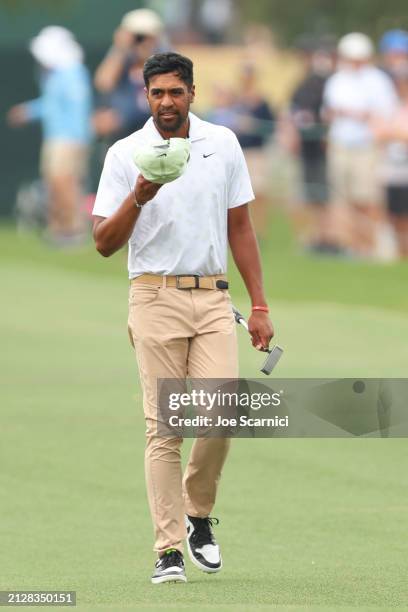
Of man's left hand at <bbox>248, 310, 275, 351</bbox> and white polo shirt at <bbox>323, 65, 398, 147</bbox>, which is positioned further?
white polo shirt at <bbox>323, 65, 398, 147</bbox>

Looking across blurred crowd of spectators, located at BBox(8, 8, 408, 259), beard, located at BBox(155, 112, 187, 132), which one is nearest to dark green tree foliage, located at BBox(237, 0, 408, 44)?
blurred crowd of spectators, located at BBox(8, 8, 408, 259)

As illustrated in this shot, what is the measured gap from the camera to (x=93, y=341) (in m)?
15.4

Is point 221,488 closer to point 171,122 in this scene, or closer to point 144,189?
point 171,122

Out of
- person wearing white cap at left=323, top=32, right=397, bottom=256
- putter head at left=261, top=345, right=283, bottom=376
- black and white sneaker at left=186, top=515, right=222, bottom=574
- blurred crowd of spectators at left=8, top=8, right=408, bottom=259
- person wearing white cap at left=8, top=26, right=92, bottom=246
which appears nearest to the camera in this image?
putter head at left=261, top=345, right=283, bottom=376

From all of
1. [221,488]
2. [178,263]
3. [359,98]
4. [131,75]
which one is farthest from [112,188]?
[359,98]

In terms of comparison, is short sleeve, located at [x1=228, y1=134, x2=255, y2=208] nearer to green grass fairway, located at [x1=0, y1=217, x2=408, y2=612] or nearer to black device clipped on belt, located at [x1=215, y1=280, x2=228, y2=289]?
black device clipped on belt, located at [x1=215, y1=280, x2=228, y2=289]

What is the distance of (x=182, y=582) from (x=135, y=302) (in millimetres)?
1144

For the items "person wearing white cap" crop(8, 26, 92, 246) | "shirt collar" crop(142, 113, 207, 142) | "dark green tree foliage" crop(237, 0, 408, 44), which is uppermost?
"dark green tree foliage" crop(237, 0, 408, 44)

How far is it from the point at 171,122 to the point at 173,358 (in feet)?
3.13

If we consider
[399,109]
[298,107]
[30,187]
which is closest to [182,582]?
[399,109]

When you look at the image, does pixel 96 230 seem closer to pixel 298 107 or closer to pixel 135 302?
pixel 135 302

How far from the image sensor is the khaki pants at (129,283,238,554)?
7273 millimetres

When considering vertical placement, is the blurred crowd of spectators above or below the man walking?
above

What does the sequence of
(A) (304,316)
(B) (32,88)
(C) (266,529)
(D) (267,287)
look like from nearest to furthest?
1. (C) (266,529)
2. (A) (304,316)
3. (D) (267,287)
4. (B) (32,88)
